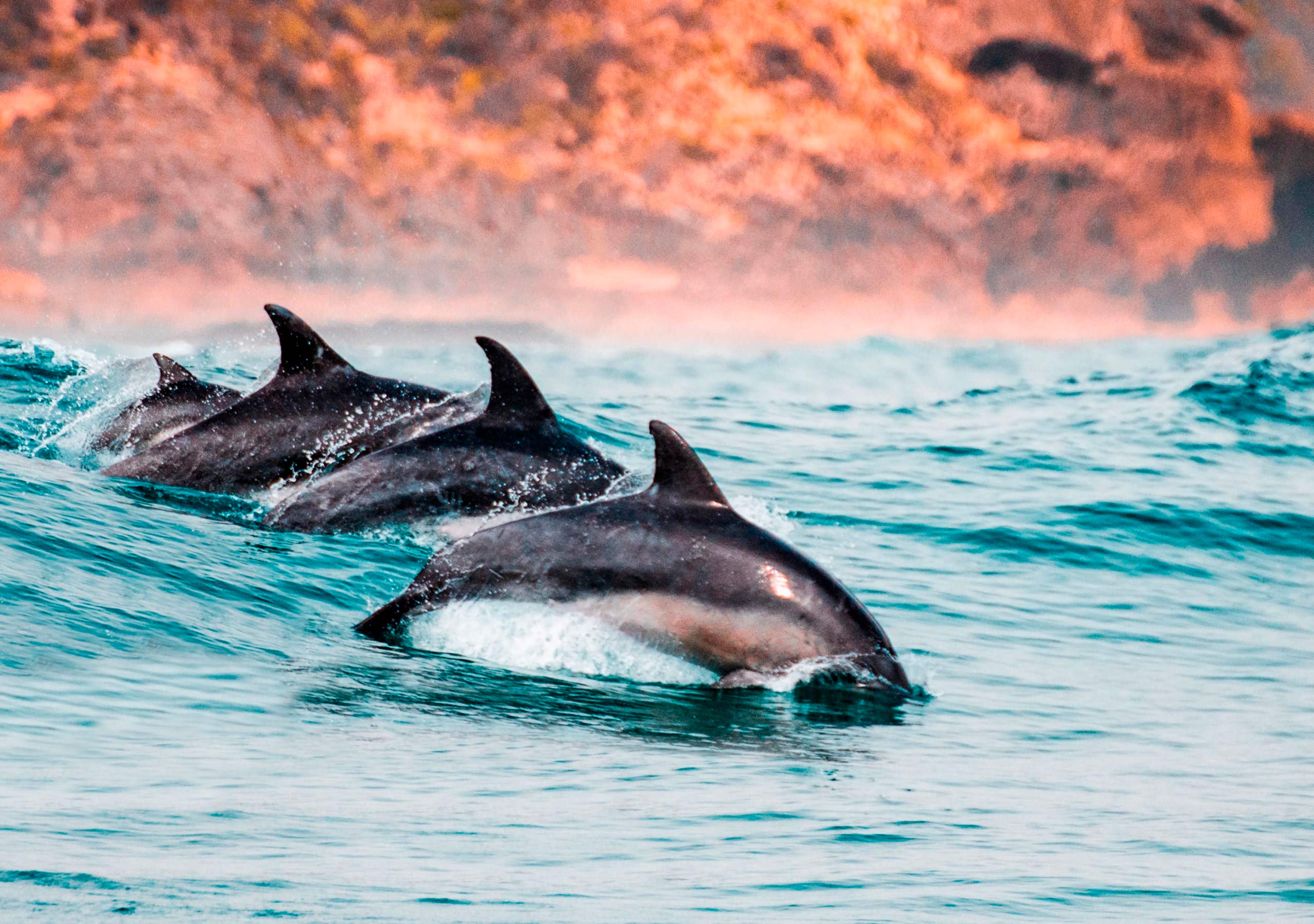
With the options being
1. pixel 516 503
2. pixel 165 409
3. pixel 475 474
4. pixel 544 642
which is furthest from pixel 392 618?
pixel 165 409

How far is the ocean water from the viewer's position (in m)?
5.79

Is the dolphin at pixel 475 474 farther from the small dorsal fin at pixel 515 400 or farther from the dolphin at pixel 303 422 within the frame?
the dolphin at pixel 303 422

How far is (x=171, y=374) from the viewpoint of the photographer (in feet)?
50.0

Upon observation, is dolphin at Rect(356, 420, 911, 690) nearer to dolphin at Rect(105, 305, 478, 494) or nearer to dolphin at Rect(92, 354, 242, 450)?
dolphin at Rect(105, 305, 478, 494)

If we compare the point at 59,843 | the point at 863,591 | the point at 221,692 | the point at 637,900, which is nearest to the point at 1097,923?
the point at 637,900

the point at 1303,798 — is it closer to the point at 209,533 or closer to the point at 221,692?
the point at 221,692

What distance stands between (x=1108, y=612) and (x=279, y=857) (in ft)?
32.7

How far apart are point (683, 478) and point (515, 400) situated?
3205 mm

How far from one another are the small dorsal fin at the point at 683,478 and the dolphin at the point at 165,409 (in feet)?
20.8

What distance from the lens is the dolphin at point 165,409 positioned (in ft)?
48.5

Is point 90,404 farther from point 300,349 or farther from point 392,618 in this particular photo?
point 392,618

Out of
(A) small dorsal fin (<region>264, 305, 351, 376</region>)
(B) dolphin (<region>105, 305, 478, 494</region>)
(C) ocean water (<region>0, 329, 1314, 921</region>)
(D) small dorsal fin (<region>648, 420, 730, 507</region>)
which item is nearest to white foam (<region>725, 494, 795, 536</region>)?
(C) ocean water (<region>0, 329, 1314, 921</region>)

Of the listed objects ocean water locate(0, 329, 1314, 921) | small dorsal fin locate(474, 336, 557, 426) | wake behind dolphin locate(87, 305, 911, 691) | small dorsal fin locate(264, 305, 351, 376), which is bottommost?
ocean water locate(0, 329, 1314, 921)

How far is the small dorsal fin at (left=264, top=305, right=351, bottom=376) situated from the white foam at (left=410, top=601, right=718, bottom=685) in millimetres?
4093
